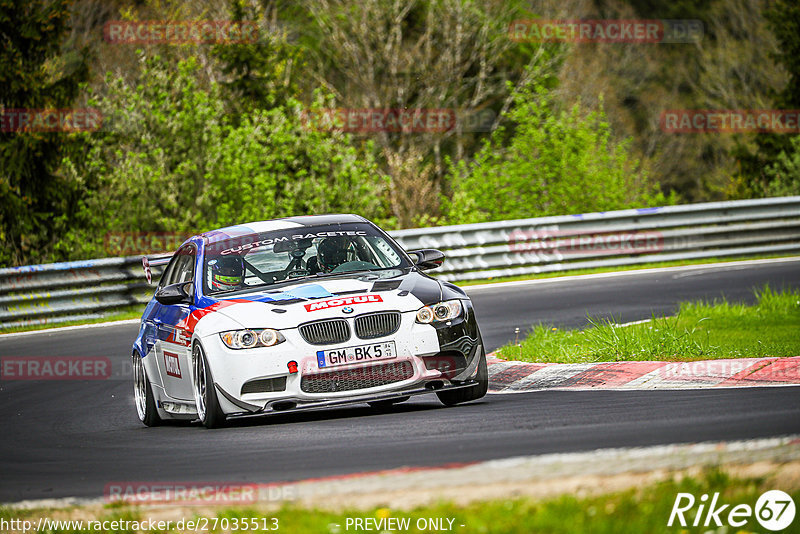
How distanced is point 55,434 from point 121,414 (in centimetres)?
144

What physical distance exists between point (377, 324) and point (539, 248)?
43.0ft

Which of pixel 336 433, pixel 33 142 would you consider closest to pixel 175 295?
pixel 336 433

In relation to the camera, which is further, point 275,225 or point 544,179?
point 544,179

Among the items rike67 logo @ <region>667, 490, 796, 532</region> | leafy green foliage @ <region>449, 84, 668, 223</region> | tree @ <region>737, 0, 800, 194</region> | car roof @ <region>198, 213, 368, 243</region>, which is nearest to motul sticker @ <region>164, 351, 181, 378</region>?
car roof @ <region>198, 213, 368, 243</region>

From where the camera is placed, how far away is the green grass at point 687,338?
35.4 ft

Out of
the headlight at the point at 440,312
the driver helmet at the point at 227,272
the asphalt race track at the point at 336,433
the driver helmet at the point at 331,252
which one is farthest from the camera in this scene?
the driver helmet at the point at 331,252

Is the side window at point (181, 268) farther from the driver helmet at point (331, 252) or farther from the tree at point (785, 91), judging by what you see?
the tree at point (785, 91)

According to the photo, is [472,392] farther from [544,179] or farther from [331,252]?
[544,179]

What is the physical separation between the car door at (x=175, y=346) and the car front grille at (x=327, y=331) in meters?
1.04

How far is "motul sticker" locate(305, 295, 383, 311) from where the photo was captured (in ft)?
29.3

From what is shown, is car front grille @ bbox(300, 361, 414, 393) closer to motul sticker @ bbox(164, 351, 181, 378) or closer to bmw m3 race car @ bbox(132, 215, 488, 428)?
bmw m3 race car @ bbox(132, 215, 488, 428)

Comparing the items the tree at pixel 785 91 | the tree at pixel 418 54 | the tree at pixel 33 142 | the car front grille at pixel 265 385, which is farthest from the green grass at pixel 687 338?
the tree at pixel 418 54

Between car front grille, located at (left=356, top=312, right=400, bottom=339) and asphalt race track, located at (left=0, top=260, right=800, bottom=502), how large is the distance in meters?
0.60

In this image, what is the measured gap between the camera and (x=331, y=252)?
10281 millimetres
